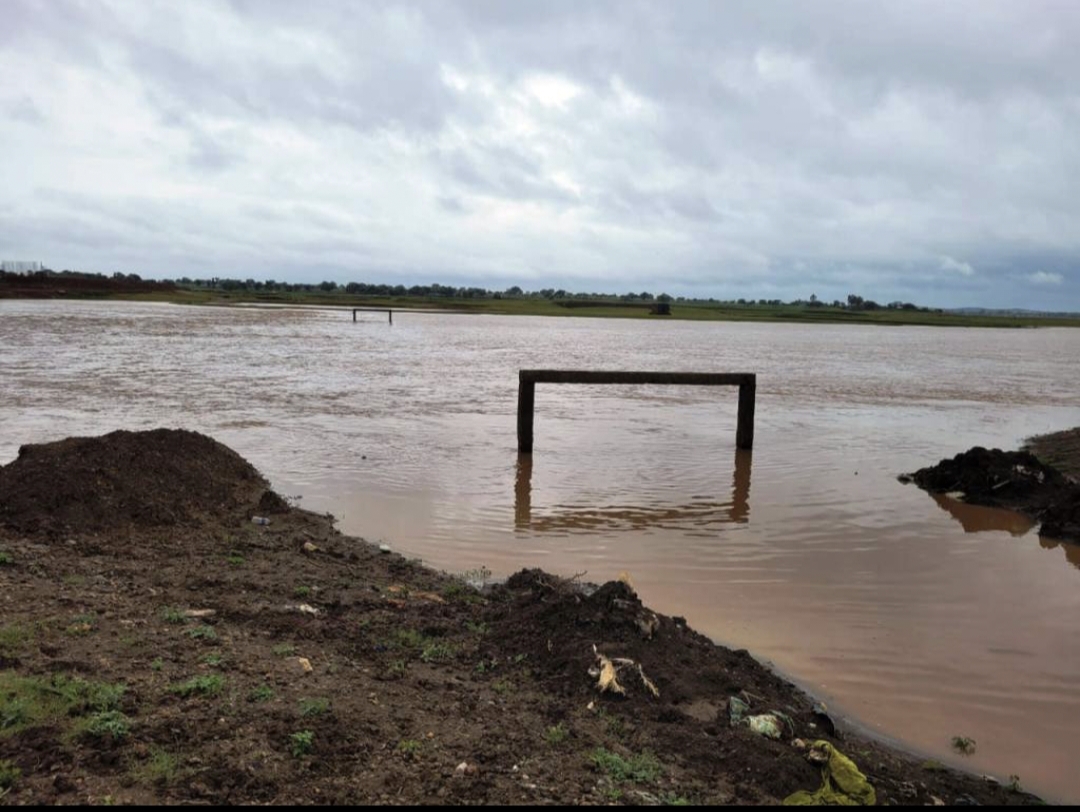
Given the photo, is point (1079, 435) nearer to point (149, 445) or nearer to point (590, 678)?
point (590, 678)

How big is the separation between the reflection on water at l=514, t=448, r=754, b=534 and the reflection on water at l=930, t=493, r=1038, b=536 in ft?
9.68

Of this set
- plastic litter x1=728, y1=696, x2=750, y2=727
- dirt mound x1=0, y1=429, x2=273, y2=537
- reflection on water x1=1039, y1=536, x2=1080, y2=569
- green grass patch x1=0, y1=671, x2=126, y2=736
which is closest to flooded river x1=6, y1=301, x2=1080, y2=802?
reflection on water x1=1039, y1=536, x2=1080, y2=569

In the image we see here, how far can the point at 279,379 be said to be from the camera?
26953 mm

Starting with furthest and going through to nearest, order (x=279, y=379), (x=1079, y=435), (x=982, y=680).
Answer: (x=279, y=379) → (x=1079, y=435) → (x=982, y=680)

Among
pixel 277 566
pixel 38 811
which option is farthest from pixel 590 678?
pixel 277 566

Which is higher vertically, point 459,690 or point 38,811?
point 38,811

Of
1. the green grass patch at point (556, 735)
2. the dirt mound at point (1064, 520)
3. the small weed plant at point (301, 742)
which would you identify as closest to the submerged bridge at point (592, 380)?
the dirt mound at point (1064, 520)

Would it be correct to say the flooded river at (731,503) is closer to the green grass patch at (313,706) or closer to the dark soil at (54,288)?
the green grass patch at (313,706)

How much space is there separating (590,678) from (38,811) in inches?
124

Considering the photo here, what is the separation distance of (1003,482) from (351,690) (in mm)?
11446

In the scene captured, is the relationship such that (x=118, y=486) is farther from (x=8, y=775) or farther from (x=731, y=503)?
(x=731, y=503)

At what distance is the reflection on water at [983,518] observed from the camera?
36.8ft

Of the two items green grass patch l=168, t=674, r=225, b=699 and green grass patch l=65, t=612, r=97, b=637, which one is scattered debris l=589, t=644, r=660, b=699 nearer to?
green grass patch l=168, t=674, r=225, b=699

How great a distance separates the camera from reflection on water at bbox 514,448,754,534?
1059 cm
